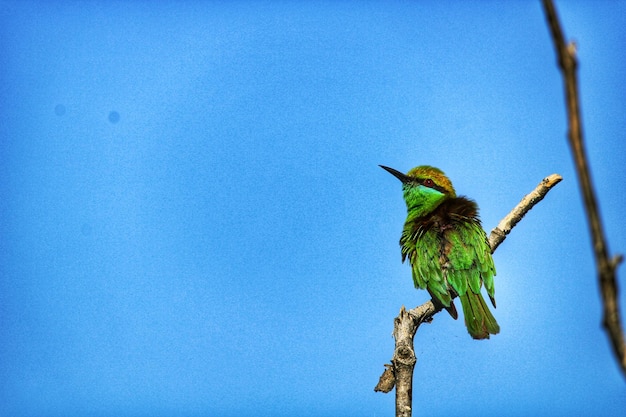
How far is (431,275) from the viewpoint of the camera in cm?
461

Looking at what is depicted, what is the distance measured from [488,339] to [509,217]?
0.87 meters

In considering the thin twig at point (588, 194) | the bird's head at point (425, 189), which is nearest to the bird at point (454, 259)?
the bird's head at point (425, 189)

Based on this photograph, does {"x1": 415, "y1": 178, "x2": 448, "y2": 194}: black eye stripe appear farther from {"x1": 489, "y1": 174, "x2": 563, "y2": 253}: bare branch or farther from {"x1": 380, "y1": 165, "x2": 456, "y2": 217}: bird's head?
{"x1": 489, "y1": 174, "x2": 563, "y2": 253}: bare branch

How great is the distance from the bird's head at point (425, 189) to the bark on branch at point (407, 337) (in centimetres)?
93

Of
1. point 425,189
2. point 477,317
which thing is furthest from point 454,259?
point 425,189

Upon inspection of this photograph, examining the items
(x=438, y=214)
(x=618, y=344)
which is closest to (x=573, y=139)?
(x=618, y=344)

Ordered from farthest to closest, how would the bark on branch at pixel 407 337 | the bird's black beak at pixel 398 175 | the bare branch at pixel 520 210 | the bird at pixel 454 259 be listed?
the bird's black beak at pixel 398 175 → the bird at pixel 454 259 → the bare branch at pixel 520 210 → the bark on branch at pixel 407 337

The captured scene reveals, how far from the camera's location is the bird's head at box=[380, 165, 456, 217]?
5.38 metres

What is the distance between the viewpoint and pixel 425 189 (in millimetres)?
5469

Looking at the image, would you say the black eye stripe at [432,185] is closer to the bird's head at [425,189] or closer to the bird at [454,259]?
the bird's head at [425,189]

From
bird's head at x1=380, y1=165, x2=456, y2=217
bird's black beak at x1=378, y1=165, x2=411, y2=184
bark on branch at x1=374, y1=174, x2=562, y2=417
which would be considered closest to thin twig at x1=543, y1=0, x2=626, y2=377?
bark on branch at x1=374, y1=174, x2=562, y2=417

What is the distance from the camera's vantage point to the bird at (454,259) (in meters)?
4.43

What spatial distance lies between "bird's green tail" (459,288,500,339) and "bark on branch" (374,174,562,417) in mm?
229

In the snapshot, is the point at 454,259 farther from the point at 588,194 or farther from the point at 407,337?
the point at 588,194
